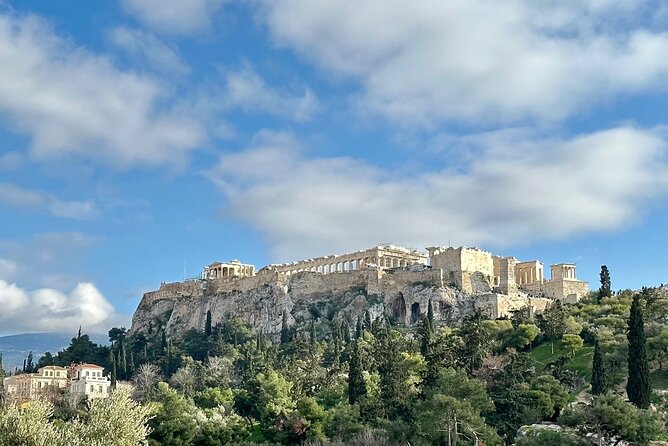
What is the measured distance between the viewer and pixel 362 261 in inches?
3942

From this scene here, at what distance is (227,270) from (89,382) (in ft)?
123

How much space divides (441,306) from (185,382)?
29218 mm

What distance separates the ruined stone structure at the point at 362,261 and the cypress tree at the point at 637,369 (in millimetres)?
53280

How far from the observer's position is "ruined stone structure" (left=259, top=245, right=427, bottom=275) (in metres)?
99.4

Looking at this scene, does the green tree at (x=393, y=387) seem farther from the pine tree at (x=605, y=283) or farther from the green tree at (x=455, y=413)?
the pine tree at (x=605, y=283)

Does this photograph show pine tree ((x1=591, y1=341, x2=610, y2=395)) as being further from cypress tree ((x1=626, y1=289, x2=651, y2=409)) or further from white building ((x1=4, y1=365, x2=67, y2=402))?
white building ((x1=4, y1=365, x2=67, y2=402))

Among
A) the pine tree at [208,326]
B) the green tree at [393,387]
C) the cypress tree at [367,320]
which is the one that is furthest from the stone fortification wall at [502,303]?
the green tree at [393,387]

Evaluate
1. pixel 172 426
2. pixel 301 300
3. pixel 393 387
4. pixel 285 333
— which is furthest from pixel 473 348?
pixel 301 300

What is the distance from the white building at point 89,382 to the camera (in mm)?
73500

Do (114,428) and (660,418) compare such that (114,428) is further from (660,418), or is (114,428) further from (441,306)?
(441,306)

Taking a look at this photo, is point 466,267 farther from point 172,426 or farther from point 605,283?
point 172,426

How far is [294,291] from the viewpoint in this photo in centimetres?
9944

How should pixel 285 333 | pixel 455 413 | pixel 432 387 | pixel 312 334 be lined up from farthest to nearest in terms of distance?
pixel 285 333 → pixel 312 334 → pixel 432 387 → pixel 455 413

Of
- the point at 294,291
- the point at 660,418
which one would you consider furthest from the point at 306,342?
the point at 660,418
